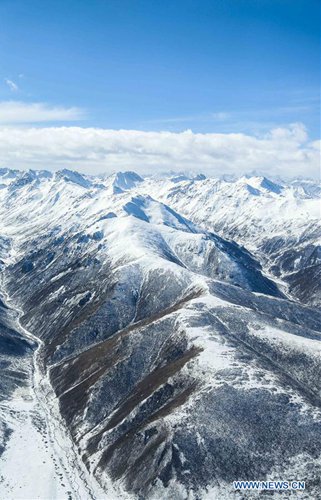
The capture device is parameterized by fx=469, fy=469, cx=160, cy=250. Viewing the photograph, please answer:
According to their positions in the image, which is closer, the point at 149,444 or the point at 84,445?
the point at 149,444

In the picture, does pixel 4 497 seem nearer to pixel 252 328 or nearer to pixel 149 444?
pixel 149 444

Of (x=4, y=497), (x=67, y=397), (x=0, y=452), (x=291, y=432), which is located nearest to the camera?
(x=4, y=497)

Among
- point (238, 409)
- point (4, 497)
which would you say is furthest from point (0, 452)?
point (238, 409)

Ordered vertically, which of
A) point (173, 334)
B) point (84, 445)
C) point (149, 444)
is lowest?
point (84, 445)

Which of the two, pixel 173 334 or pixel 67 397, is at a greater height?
pixel 173 334

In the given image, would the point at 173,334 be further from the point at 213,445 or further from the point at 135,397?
the point at 213,445

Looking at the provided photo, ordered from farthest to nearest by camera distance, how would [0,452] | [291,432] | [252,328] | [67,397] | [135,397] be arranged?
1. [252,328]
2. [67,397]
3. [135,397]
4. [0,452]
5. [291,432]
